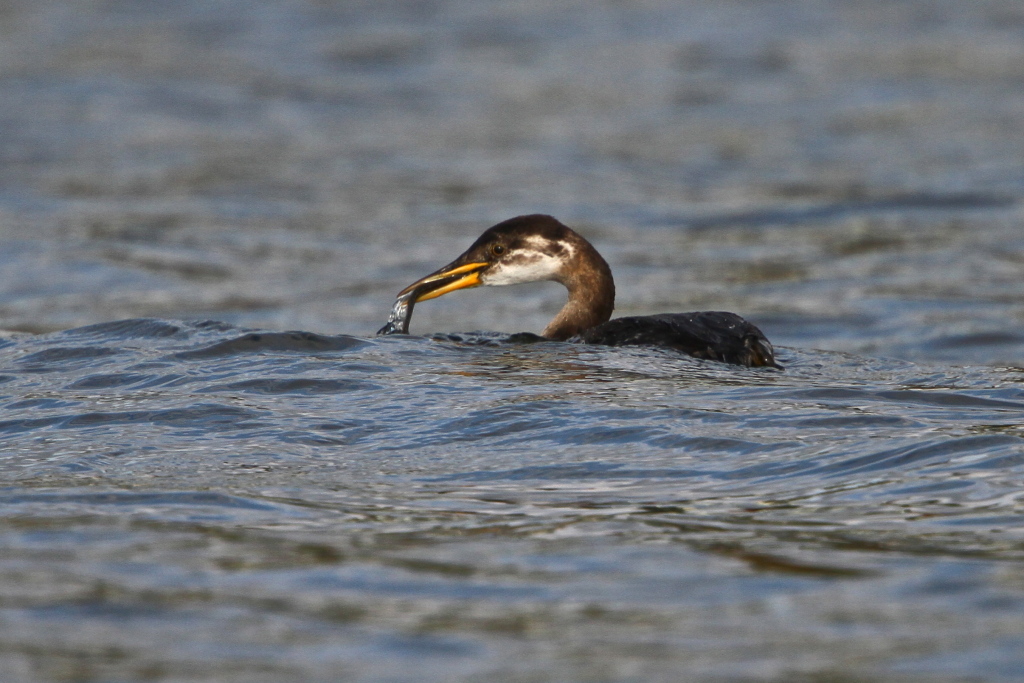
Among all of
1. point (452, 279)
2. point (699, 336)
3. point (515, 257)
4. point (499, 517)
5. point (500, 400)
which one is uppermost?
point (515, 257)

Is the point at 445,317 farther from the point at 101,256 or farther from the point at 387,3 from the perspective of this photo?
the point at 387,3

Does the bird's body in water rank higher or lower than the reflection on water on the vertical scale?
higher

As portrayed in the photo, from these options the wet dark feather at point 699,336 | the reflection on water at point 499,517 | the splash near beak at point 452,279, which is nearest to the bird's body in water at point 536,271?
the splash near beak at point 452,279

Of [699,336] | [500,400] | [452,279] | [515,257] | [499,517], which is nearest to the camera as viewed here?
[499,517]

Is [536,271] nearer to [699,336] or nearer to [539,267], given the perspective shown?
[539,267]

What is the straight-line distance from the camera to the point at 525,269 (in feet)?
28.0

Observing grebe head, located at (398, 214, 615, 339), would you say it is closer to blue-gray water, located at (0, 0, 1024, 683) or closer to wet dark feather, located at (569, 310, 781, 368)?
blue-gray water, located at (0, 0, 1024, 683)

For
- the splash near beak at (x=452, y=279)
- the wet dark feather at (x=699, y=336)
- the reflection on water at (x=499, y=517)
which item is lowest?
the reflection on water at (x=499, y=517)

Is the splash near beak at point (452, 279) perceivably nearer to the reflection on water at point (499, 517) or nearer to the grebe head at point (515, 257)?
the grebe head at point (515, 257)

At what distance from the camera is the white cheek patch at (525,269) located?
852 centimetres

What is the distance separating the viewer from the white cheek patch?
28.0 ft

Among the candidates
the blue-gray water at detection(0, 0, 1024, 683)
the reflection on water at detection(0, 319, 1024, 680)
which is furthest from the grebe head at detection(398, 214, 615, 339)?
the reflection on water at detection(0, 319, 1024, 680)

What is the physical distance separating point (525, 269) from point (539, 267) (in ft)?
0.27

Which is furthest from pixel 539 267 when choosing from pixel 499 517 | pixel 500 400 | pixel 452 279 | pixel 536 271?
pixel 499 517
